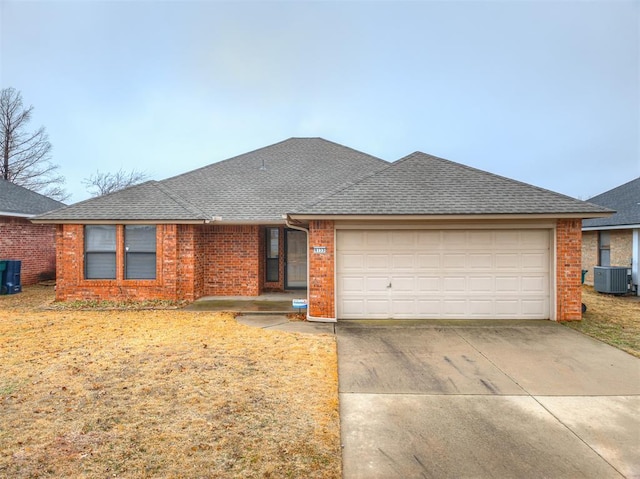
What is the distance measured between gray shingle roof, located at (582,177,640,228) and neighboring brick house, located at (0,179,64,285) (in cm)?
2193

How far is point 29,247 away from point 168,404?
46.3 ft

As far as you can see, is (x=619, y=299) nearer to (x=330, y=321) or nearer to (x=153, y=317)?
(x=330, y=321)

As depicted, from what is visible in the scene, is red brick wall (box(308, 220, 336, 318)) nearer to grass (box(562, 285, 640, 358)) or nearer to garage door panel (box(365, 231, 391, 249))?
garage door panel (box(365, 231, 391, 249))

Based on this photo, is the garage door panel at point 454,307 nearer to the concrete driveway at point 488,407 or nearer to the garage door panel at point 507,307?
the garage door panel at point 507,307

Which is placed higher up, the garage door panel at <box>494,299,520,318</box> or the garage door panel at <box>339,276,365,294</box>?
the garage door panel at <box>339,276,365,294</box>

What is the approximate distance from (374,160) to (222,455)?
12.9 m

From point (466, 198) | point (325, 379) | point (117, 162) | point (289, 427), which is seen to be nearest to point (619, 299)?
point (466, 198)

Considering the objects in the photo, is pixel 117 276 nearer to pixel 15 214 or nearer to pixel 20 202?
pixel 15 214

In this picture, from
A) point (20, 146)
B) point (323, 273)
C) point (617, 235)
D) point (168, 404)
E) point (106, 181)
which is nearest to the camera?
point (168, 404)

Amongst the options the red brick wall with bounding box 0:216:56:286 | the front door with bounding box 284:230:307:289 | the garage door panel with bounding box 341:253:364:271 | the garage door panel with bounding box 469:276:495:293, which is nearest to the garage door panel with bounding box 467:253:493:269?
the garage door panel with bounding box 469:276:495:293

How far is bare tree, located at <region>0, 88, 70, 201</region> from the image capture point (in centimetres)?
2564

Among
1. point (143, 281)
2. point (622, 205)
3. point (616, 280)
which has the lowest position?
point (616, 280)

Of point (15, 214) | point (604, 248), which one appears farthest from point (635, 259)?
point (15, 214)

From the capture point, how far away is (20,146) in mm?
26219
